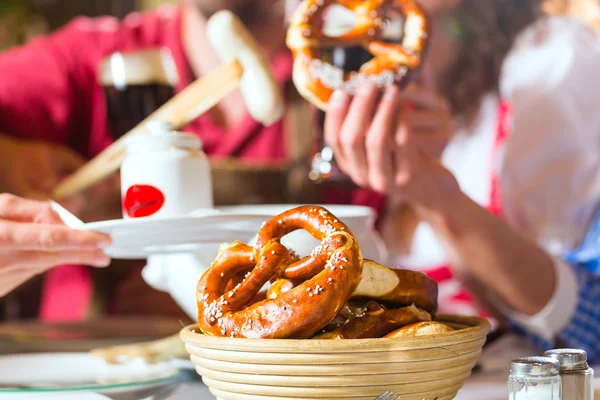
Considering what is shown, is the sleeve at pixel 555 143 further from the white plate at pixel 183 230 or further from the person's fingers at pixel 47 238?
the person's fingers at pixel 47 238

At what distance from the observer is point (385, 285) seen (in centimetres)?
46

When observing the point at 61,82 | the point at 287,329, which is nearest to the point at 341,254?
the point at 287,329

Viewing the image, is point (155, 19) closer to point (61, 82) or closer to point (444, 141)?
point (61, 82)

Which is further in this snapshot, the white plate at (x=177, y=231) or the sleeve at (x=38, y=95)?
the sleeve at (x=38, y=95)

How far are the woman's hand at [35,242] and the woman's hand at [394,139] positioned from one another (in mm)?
325

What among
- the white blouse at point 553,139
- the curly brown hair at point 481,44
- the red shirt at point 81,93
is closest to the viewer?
the white blouse at point 553,139

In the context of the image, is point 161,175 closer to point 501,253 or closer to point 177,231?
point 177,231

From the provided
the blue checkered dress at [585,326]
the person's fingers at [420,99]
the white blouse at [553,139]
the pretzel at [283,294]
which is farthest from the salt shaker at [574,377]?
the white blouse at [553,139]

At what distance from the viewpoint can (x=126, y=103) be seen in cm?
96

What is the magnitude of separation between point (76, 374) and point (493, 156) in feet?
2.89

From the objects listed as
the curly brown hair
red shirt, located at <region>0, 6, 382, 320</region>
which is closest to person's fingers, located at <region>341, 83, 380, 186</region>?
the curly brown hair

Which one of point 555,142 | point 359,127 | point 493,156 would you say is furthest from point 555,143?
point 359,127

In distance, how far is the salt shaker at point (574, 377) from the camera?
43 centimetres

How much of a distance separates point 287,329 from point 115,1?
2.42 meters
